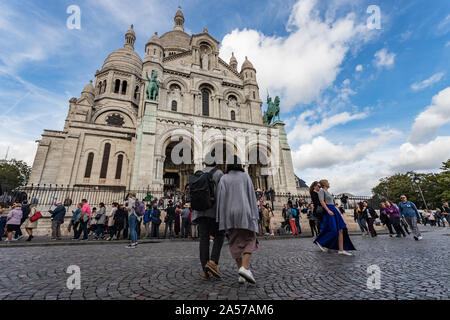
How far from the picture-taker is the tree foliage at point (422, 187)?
2919cm

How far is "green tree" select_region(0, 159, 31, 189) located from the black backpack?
119 feet

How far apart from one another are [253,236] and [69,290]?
2.10 meters

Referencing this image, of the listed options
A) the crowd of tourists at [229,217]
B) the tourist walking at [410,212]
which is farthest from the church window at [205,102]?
the tourist walking at [410,212]

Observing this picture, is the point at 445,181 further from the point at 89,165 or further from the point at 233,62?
the point at 89,165

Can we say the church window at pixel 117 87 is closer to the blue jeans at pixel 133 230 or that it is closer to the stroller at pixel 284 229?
the blue jeans at pixel 133 230

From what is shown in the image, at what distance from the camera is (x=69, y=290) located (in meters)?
2.26

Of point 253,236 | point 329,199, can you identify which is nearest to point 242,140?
point 329,199

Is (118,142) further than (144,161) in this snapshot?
Yes

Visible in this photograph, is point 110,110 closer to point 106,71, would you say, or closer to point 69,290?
point 106,71

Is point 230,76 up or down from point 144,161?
up

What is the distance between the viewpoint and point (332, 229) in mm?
4547

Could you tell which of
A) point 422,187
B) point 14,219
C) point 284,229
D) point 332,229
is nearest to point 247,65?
point 284,229

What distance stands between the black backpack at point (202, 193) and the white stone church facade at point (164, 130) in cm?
1201
